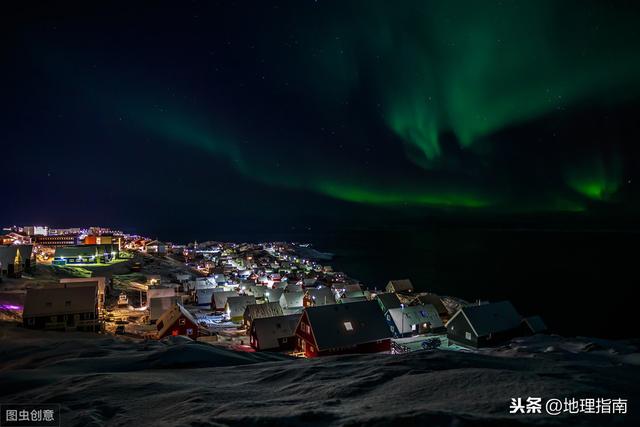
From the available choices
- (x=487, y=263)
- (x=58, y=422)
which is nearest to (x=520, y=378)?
(x=58, y=422)

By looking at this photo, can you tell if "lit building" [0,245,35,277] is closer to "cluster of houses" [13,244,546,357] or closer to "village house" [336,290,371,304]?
"cluster of houses" [13,244,546,357]

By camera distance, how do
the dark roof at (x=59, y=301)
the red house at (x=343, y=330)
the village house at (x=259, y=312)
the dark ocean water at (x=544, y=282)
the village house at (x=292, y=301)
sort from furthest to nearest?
1. the dark ocean water at (x=544, y=282)
2. the village house at (x=292, y=301)
3. the village house at (x=259, y=312)
4. the dark roof at (x=59, y=301)
5. the red house at (x=343, y=330)

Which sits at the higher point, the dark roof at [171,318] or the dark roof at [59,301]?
the dark roof at [59,301]

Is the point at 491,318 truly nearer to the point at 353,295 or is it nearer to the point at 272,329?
the point at 272,329

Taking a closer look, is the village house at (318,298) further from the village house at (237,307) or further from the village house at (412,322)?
the village house at (412,322)

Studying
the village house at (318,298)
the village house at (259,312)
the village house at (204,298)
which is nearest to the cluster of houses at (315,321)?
the village house at (259,312)

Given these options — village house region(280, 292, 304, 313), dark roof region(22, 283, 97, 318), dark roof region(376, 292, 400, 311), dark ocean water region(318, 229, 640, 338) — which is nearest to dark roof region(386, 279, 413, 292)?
dark roof region(376, 292, 400, 311)
